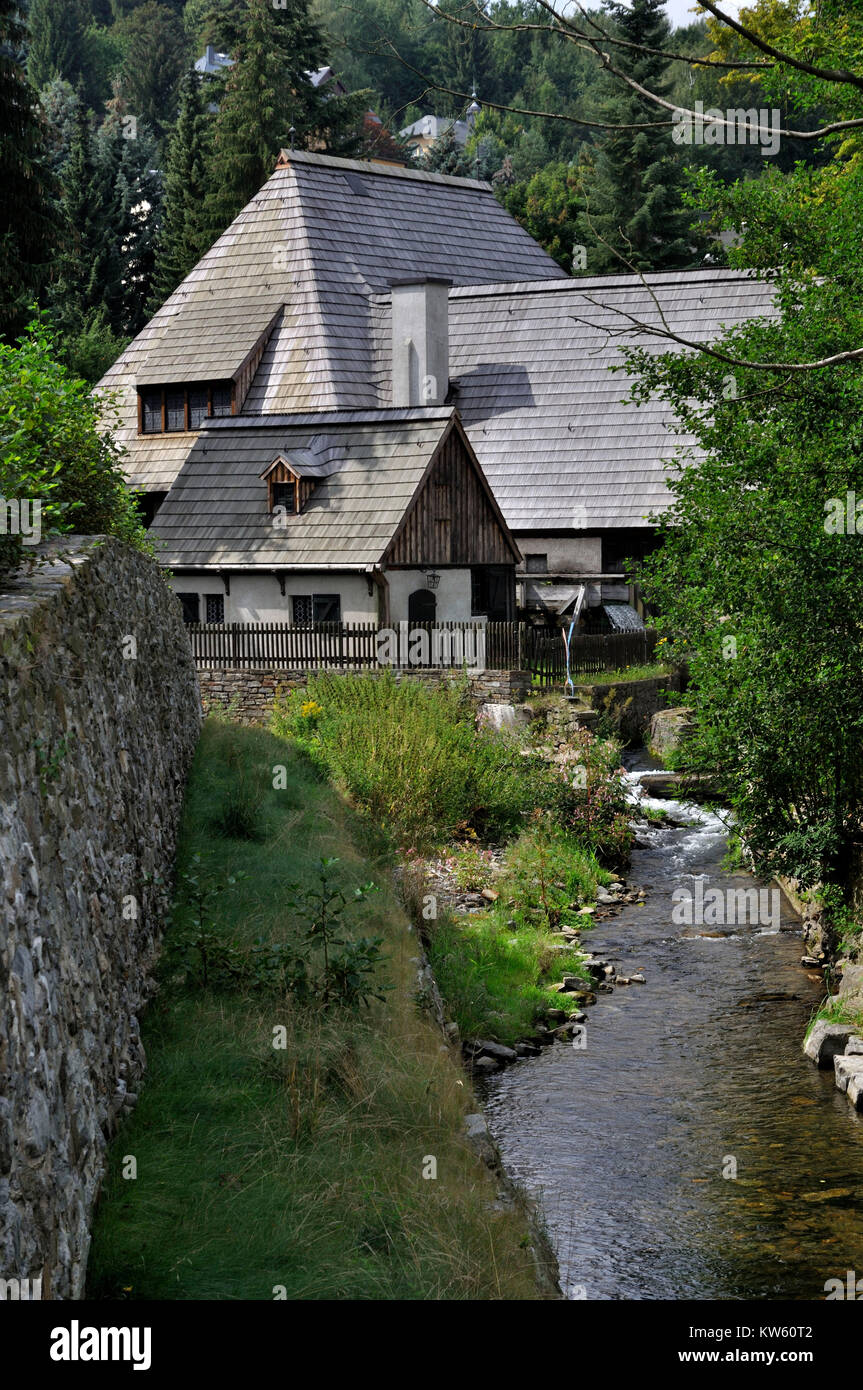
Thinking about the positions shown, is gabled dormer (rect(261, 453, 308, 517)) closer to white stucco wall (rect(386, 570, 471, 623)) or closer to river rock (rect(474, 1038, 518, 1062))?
white stucco wall (rect(386, 570, 471, 623))

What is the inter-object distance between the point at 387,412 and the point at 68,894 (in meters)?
21.9

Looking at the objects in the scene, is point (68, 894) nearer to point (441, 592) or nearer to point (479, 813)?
point (479, 813)

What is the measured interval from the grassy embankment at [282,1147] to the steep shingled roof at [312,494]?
1504 cm

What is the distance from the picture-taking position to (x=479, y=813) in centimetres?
2055

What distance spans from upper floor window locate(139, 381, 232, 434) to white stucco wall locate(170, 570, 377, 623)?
359 inches

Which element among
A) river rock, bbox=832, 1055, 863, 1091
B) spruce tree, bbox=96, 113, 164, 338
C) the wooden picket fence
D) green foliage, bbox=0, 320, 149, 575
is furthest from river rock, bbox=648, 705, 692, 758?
spruce tree, bbox=96, 113, 164, 338

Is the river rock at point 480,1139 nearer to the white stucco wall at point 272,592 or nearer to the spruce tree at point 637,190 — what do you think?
the white stucco wall at point 272,592

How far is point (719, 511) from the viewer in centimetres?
1606

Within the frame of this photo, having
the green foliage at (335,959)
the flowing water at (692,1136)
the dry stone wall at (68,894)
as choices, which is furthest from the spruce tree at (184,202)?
the green foliage at (335,959)

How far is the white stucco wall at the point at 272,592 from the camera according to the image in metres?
26.9

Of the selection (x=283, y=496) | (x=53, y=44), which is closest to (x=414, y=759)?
(x=283, y=496)

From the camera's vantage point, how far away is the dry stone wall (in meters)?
5.79
